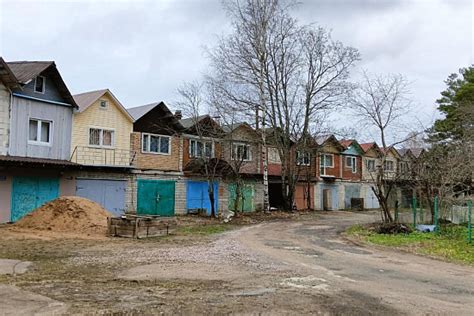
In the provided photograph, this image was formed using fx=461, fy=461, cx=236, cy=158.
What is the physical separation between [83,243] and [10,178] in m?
8.84

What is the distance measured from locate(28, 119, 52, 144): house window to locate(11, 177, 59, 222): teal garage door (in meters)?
1.95

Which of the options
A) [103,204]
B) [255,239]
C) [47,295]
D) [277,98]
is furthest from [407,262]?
[277,98]

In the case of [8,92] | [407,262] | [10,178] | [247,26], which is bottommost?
[407,262]

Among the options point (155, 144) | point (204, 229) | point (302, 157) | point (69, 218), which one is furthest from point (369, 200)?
point (69, 218)

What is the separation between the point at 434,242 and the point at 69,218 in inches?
570

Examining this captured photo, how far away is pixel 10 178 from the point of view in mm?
22281

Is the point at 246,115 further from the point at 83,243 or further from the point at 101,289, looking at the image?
the point at 101,289

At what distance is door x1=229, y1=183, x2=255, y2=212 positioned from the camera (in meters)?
33.3

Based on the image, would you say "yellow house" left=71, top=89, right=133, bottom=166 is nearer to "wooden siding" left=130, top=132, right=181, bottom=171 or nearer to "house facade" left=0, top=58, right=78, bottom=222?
"wooden siding" left=130, top=132, right=181, bottom=171

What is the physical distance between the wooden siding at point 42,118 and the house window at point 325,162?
23.5m

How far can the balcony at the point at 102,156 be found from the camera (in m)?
25.1

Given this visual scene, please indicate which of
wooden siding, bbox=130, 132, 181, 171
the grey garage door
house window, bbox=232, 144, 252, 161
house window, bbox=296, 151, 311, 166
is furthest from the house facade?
house window, bbox=296, 151, 311, 166

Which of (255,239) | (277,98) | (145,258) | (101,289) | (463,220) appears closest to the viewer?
(101,289)

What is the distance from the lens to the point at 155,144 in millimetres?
29344
